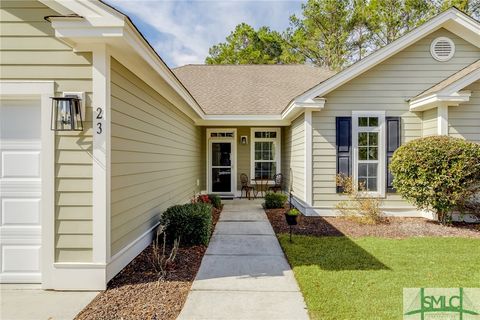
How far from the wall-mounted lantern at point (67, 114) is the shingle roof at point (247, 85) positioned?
629 cm

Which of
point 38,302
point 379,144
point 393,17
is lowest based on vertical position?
point 38,302

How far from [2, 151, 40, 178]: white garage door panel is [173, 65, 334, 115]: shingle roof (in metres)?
6.31

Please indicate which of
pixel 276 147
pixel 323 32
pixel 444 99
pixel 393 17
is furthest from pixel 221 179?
pixel 393 17

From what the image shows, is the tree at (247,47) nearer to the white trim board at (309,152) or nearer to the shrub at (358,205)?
the white trim board at (309,152)

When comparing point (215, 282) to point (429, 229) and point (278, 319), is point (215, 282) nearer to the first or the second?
point (278, 319)

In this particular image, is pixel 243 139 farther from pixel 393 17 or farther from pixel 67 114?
pixel 393 17

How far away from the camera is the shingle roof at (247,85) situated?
389 inches

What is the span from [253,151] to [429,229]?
5.92 m

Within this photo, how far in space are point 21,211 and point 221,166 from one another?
7.38 m

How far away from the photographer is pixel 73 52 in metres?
3.36

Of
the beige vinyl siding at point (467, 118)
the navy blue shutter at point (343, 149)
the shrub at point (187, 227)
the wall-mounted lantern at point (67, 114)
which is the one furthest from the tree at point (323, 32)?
the wall-mounted lantern at point (67, 114)

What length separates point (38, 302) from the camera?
121 inches

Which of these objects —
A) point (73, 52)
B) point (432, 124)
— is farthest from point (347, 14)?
point (73, 52)

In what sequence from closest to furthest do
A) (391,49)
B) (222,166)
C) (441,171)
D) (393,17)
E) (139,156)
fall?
1. (139,156)
2. (441,171)
3. (391,49)
4. (222,166)
5. (393,17)
